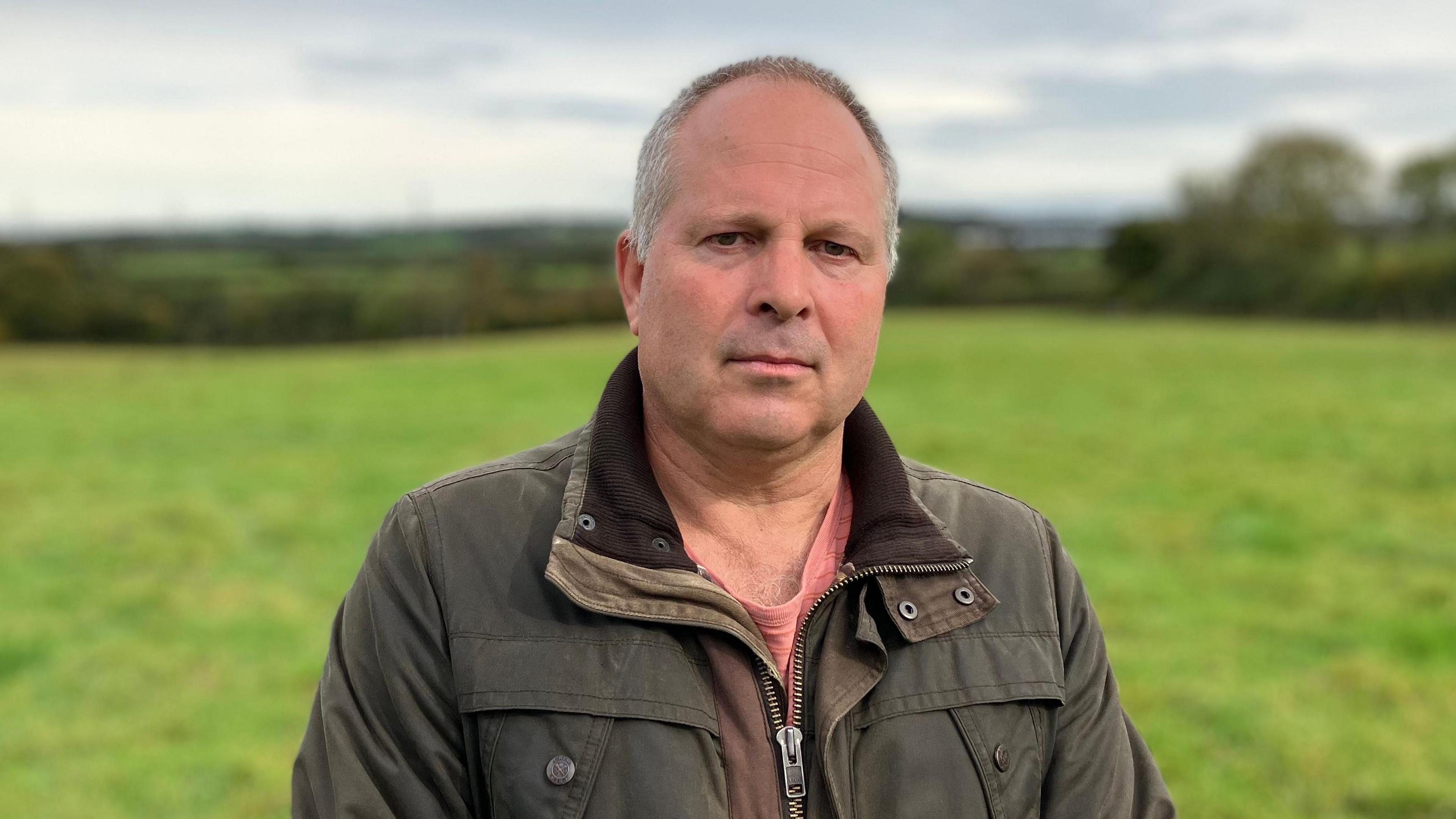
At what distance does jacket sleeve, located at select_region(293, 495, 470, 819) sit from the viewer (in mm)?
2414

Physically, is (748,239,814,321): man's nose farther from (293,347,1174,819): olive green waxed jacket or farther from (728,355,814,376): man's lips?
(293,347,1174,819): olive green waxed jacket

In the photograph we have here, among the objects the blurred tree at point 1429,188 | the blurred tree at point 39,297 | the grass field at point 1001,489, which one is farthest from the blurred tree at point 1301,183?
the blurred tree at point 39,297

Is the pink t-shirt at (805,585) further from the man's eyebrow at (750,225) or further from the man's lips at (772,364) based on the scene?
the man's eyebrow at (750,225)

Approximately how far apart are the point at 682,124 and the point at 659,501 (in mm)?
883

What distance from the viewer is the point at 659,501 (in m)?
2.70

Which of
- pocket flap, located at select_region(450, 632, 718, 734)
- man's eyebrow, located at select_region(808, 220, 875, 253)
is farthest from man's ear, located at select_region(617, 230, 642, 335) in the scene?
pocket flap, located at select_region(450, 632, 718, 734)

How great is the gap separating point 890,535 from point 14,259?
8109 centimetres

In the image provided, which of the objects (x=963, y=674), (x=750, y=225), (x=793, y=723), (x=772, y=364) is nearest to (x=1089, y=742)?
(x=963, y=674)

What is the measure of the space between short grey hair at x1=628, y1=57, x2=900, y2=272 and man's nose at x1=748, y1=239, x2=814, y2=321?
281 mm

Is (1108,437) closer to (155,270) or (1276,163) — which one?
(1276,163)

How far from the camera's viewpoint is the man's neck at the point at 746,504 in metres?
2.79

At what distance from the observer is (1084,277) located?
6319 cm

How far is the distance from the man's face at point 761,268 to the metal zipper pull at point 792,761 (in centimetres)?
65

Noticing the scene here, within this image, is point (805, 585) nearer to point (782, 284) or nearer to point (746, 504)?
point (746, 504)
